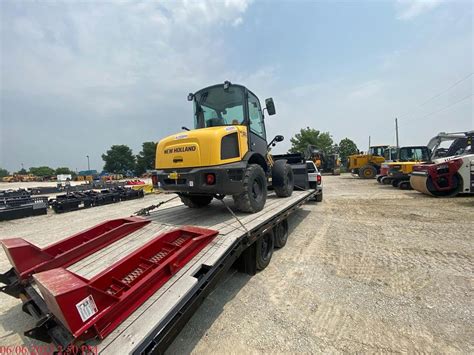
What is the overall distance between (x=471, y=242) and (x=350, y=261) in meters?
2.66

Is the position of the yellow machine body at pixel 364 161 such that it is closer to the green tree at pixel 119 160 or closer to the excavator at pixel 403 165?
the excavator at pixel 403 165

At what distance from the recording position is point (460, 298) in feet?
9.08

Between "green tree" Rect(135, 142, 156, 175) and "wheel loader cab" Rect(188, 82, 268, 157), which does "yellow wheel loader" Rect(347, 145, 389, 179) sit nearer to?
"wheel loader cab" Rect(188, 82, 268, 157)

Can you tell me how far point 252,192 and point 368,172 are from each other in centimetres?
1869

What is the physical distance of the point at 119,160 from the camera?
7106 centimetres

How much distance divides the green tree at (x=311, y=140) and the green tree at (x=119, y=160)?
175 ft

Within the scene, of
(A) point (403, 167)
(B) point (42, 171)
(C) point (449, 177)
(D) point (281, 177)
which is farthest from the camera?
(B) point (42, 171)

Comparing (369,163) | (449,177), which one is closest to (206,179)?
(449,177)

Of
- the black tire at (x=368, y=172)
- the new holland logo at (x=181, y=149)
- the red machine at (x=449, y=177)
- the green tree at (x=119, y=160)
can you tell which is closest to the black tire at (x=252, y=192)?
the new holland logo at (x=181, y=149)

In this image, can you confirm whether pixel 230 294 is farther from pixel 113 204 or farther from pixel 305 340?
pixel 113 204

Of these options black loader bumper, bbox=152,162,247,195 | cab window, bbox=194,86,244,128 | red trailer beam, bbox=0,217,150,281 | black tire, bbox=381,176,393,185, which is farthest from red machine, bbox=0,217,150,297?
black tire, bbox=381,176,393,185

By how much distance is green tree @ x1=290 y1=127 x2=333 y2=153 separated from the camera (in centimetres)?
3888

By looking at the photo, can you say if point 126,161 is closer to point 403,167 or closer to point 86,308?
point 403,167

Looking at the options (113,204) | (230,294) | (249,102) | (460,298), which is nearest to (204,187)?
(230,294)
